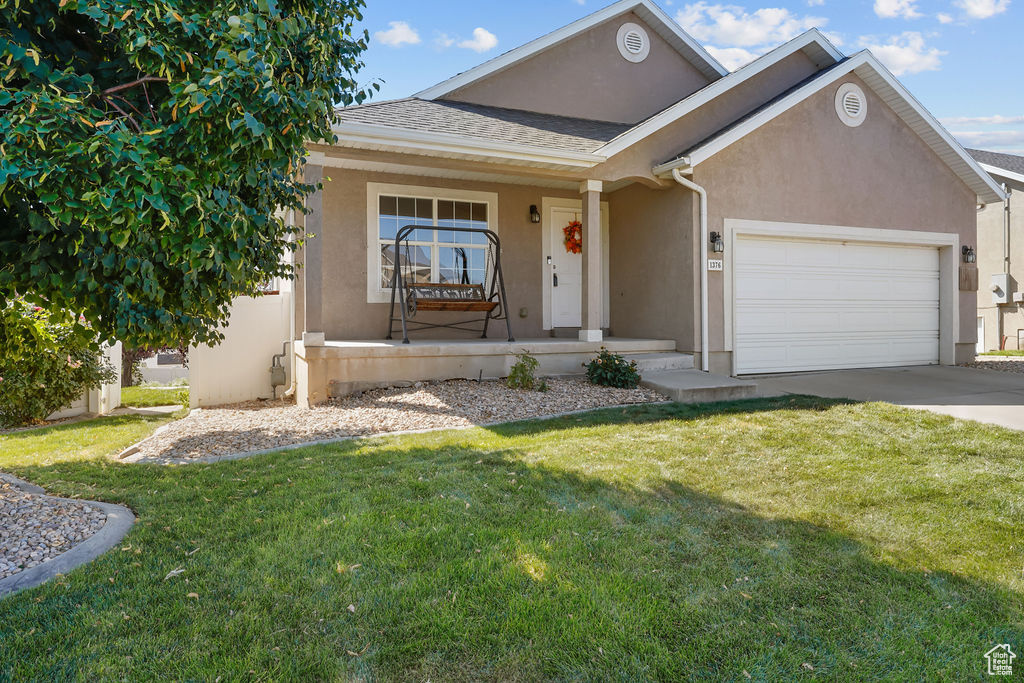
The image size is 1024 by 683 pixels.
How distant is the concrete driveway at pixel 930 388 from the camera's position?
5.50 meters

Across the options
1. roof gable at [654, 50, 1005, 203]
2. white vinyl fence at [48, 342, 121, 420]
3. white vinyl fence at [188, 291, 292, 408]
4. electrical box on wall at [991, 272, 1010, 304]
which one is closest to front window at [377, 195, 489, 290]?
white vinyl fence at [188, 291, 292, 408]

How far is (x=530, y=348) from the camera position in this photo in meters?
7.19

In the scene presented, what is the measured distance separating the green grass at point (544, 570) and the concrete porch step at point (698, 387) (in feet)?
7.32

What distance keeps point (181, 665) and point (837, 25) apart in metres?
13.7

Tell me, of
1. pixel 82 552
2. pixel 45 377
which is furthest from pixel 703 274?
pixel 45 377

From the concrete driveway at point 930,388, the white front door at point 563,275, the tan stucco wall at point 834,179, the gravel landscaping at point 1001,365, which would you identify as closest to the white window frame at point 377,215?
the white front door at point 563,275

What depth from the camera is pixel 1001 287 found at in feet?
46.8

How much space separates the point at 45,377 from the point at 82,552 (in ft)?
19.7

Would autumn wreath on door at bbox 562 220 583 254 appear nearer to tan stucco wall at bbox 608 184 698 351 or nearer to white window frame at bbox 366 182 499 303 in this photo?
tan stucco wall at bbox 608 184 698 351

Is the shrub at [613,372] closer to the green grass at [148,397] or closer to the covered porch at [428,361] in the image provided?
the covered porch at [428,361]

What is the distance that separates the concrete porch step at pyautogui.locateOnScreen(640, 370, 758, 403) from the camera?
639cm

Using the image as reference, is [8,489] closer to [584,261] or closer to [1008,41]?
[584,261]

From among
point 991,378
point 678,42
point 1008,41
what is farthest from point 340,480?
point 1008,41

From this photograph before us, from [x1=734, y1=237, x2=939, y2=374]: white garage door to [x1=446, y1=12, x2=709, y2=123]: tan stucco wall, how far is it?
3482mm
